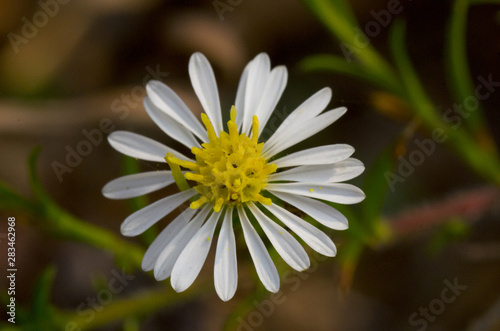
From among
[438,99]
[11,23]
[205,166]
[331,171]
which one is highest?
[11,23]

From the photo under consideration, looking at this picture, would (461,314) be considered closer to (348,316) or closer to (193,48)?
(348,316)

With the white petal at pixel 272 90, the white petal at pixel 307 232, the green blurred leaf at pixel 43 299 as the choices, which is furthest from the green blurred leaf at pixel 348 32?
the green blurred leaf at pixel 43 299

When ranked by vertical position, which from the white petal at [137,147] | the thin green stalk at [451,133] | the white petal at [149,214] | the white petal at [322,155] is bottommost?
the thin green stalk at [451,133]

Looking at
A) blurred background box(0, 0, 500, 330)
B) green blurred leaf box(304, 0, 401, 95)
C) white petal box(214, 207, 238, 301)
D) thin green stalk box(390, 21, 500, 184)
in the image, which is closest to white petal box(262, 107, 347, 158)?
white petal box(214, 207, 238, 301)

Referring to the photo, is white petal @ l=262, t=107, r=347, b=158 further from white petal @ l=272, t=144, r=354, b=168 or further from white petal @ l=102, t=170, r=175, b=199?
white petal @ l=102, t=170, r=175, b=199

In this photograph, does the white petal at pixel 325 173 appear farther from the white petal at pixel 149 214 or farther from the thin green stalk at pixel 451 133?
the thin green stalk at pixel 451 133

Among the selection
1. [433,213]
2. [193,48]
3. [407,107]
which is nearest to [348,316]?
[433,213]

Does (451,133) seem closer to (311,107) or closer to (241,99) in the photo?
(311,107)
